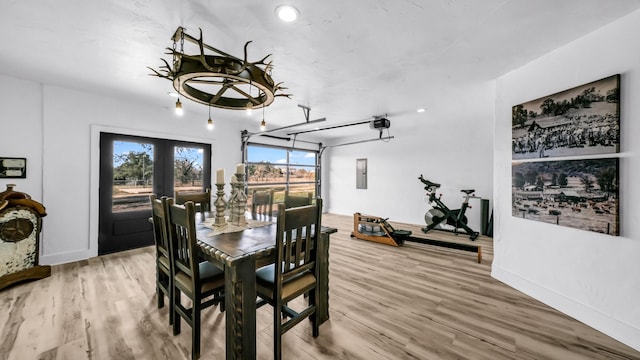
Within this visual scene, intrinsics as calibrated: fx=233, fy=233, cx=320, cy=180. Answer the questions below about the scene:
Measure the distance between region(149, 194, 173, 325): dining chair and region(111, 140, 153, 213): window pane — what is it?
243 cm

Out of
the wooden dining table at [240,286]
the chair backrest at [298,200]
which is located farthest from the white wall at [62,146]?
the wooden dining table at [240,286]

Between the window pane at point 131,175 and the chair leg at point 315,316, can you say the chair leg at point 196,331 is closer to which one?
the chair leg at point 315,316

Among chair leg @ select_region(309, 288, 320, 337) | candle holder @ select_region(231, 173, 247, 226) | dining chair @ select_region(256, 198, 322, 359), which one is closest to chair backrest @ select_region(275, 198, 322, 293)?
dining chair @ select_region(256, 198, 322, 359)

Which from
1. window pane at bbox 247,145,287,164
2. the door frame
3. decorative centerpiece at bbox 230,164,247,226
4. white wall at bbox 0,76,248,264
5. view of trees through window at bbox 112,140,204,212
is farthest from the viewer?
window pane at bbox 247,145,287,164

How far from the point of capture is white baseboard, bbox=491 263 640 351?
6.04 feet

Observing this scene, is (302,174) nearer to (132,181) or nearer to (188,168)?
(188,168)

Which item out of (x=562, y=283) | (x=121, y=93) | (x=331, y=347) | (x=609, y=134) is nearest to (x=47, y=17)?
(x=121, y=93)

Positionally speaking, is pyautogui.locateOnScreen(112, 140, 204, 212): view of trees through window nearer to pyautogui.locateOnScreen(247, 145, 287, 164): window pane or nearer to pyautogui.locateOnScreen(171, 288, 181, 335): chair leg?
pyautogui.locateOnScreen(247, 145, 287, 164): window pane

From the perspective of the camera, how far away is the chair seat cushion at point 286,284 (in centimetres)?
170

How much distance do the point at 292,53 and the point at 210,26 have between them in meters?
0.77

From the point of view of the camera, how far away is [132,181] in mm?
3982

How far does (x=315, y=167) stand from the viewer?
7.91 meters

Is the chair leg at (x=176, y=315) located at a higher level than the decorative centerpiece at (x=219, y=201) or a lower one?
lower

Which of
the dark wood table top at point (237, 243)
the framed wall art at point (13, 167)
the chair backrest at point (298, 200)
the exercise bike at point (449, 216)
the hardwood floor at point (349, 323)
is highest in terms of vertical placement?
the framed wall art at point (13, 167)
